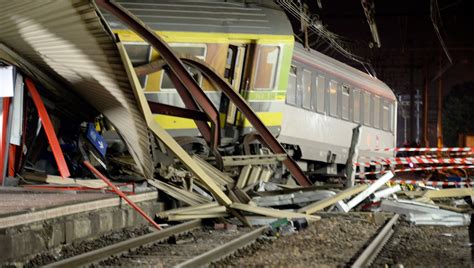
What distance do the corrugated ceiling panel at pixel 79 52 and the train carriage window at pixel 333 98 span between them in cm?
964

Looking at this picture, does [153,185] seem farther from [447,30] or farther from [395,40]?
[395,40]

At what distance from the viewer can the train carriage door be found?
15953 mm

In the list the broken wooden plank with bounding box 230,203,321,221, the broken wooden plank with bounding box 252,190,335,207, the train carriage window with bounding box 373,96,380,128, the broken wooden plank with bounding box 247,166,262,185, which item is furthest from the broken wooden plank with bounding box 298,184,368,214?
the train carriage window with bounding box 373,96,380,128

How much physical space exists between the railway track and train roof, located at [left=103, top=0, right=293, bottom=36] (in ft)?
16.5

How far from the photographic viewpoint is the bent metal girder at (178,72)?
11.6m

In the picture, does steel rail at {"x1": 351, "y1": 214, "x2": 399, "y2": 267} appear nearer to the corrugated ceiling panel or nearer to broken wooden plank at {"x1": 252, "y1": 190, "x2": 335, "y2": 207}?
broken wooden plank at {"x1": 252, "y1": 190, "x2": 335, "y2": 207}

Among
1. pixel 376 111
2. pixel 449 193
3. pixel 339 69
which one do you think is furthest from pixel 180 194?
pixel 376 111

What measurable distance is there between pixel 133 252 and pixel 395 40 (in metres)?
52.3

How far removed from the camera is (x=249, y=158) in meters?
15.3

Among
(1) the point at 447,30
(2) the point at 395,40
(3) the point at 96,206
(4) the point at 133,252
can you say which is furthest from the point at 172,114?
(2) the point at 395,40

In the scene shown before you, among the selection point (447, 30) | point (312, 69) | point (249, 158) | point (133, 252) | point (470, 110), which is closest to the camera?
point (133, 252)

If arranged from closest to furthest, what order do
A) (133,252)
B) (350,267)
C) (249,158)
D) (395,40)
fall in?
(350,267) < (133,252) < (249,158) < (395,40)

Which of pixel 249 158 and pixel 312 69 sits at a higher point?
pixel 312 69

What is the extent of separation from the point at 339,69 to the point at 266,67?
21.7ft
